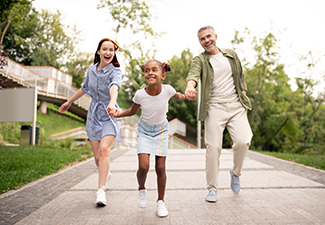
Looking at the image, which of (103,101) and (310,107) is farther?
(310,107)

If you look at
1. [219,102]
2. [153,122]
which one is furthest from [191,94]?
[219,102]

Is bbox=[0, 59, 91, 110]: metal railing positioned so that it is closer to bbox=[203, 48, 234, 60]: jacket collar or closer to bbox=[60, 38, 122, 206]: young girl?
bbox=[60, 38, 122, 206]: young girl

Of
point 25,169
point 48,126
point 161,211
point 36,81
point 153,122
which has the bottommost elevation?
point 25,169

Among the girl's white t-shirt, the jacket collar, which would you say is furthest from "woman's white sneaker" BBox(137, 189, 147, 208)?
the jacket collar

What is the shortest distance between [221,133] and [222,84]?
→ 2.23 feet

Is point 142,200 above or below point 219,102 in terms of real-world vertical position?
below

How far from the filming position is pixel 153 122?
123 inches

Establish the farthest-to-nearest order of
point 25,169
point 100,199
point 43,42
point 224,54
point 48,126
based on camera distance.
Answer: point 43,42
point 48,126
point 25,169
point 224,54
point 100,199

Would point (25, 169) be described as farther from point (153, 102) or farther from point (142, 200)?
point (153, 102)

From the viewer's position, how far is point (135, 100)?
9.91ft

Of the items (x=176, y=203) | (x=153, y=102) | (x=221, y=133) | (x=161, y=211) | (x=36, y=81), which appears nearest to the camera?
(x=161, y=211)

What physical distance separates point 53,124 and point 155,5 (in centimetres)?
1251

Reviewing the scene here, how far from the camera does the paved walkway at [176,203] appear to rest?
9.11 ft

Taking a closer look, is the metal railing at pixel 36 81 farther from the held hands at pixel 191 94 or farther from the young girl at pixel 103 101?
the held hands at pixel 191 94
